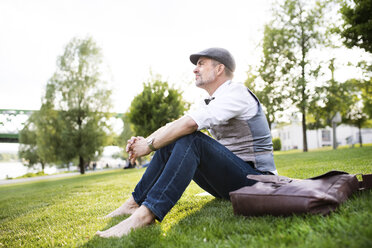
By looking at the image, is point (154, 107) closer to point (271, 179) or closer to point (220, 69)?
point (220, 69)

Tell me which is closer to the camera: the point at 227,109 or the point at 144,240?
the point at 144,240

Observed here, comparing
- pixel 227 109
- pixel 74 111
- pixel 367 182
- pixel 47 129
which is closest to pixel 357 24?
pixel 367 182

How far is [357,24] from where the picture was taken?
10133 mm

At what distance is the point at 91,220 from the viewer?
9.90 ft

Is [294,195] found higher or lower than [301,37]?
lower

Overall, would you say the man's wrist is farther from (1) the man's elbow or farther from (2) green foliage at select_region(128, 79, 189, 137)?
(2) green foliage at select_region(128, 79, 189, 137)

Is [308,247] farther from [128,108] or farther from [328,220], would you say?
[128,108]

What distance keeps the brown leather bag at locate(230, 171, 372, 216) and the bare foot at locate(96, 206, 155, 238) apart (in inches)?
27.5

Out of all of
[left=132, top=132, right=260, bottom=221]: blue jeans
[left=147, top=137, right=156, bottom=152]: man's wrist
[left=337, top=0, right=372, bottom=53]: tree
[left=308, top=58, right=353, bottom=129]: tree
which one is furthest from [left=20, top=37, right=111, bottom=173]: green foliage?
[left=132, top=132, right=260, bottom=221]: blue jeans

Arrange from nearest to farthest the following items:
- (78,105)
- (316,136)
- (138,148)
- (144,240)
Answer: (144,240)
(138,148)
(78,105)
(316,136)

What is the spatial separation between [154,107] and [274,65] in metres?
10.6

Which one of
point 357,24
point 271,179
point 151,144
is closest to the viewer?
point 271,179

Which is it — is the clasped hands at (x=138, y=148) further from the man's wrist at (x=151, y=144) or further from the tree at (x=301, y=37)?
the tree at (x=301, y=37)

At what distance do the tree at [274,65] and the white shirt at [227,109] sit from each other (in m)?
20.2
